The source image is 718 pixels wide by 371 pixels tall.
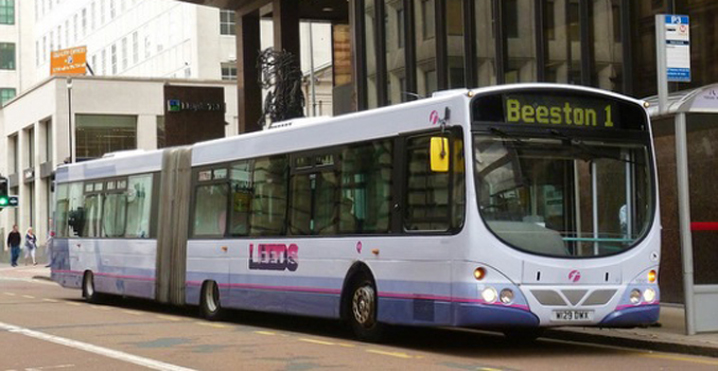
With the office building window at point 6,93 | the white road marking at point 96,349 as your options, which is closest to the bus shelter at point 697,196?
the white road marking at point 96,349

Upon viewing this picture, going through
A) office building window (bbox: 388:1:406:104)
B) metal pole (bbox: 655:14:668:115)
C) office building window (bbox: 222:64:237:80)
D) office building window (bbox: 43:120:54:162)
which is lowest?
metal pole (bbox: 655:14:668:115)

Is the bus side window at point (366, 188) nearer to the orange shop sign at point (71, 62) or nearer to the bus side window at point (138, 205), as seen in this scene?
the bus side window at point (138, 205)

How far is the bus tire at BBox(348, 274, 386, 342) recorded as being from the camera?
1597 centimetres

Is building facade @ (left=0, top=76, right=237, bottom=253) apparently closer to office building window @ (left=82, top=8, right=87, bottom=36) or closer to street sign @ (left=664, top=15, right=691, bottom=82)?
office building window @ (left=82, top=8, right=87, bottom=36)

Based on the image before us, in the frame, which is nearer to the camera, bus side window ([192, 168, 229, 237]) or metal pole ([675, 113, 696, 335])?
metal pole ([675, 113, 696, 335])

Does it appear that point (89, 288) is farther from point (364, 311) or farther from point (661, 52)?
point (661, 52)

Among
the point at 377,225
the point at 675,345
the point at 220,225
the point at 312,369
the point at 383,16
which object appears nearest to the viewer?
the point at 312,369

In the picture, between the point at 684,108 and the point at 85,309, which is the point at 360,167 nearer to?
the point at 684,108

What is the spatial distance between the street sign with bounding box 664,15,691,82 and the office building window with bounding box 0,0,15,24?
288 ft

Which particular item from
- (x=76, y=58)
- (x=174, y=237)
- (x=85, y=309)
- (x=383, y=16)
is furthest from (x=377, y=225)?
(x=76, y=58)

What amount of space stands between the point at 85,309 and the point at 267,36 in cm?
4791

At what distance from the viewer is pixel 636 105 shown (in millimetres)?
15320

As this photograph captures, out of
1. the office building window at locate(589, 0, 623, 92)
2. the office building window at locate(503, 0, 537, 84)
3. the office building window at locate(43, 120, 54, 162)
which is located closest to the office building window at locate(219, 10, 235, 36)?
the office building window at locate(43, 120, 54, 162)

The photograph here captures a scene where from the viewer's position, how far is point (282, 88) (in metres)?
33.4
